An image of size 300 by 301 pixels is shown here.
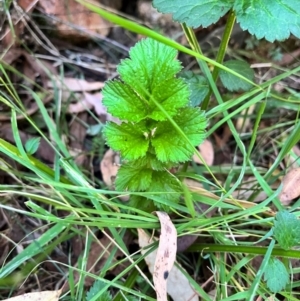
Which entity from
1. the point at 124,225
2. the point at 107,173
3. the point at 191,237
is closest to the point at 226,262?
the point at 191,237

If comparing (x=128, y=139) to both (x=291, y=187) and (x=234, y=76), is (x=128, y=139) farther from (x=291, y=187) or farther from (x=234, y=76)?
(x=291, y=187)

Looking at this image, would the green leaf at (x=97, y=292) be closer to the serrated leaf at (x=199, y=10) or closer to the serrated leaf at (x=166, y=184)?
the serrated leaf at (x=166, y=184)

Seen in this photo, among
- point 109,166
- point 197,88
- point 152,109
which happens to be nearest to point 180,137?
point 152,109

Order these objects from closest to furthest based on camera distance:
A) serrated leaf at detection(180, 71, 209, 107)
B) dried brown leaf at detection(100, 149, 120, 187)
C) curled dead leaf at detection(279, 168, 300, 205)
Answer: serrated leaf at detection(180, 71, 209, 107) < curled dead leaf at detection(279, 168, 300, 205) < dried brown leaf at detection(100, 149, 120, 187)

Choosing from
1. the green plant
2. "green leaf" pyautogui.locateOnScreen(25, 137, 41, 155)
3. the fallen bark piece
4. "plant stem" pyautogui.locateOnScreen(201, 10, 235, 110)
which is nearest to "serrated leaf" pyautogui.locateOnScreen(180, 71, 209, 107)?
"plant stem" pyautogui.locateOnScreen(201, 10, 235, 110)

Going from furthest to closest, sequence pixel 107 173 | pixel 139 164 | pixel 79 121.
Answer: pixel 79 121, pixel 107 173, pixel 139 164

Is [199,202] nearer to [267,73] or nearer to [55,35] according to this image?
[267,73]

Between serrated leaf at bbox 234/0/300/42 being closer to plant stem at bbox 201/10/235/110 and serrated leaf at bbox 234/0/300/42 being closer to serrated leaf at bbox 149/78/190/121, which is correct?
plant stem at bbox 201/10/235/110
